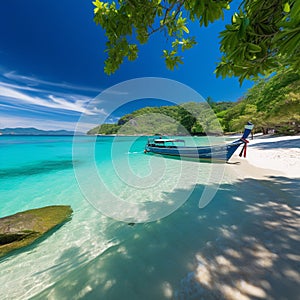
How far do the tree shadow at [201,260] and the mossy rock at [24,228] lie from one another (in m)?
1.56

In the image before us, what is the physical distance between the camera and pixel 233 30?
58.4 inches

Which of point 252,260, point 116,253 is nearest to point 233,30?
point 252,260

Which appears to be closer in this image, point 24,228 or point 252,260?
point 252,260

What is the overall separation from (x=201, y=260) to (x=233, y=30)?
2946 millimetres

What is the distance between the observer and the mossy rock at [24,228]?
293 centimetres

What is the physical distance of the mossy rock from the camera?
115 inches

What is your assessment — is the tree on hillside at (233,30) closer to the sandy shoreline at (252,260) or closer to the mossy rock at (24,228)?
the sandy shoreline at (252,260)

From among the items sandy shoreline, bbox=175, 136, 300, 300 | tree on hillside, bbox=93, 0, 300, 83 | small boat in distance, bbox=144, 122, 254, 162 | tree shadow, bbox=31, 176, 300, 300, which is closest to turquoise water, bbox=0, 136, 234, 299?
tree shadow, bbox=31, 176, 300, 300

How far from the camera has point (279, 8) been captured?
1662 mm

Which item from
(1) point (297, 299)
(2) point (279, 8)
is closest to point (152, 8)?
(2) point (279, 8)

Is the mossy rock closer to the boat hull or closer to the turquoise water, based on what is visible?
the turquoise water

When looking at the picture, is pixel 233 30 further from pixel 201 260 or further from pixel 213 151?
pixel 213 151

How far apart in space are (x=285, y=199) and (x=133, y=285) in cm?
427

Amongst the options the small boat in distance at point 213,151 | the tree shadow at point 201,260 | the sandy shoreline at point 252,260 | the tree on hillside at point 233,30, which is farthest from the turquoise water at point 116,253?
the small boat in distance at point 213,151
